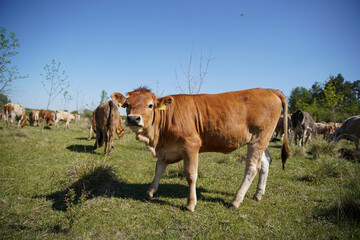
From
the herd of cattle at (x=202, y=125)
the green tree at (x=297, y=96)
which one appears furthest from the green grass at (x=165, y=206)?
the green tree at (x=297, y=96)

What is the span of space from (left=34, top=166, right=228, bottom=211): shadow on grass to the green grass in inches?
0.8

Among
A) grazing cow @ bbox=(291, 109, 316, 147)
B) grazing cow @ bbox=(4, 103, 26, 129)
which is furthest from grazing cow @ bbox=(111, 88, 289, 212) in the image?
grazing cow @ bbox=(4, 103, 26, 129)

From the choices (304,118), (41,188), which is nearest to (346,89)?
(304,118)

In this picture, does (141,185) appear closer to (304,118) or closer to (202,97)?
(202,97)

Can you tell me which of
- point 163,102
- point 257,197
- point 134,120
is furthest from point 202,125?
point 257,197

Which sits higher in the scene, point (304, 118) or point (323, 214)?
point (304, 118)

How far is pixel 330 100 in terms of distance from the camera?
26328mm

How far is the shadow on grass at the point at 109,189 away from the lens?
462 cm

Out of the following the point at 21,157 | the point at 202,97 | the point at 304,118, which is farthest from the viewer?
the point at 304,118

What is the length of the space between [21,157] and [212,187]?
24.4 feet

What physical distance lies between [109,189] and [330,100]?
1210 inches

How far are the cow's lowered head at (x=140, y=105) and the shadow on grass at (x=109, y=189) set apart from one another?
1.82 meters

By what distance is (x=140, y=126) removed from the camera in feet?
13.1

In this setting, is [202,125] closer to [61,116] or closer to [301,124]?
[301,124]
